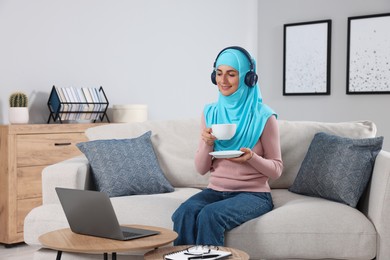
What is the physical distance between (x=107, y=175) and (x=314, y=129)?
1162 mm

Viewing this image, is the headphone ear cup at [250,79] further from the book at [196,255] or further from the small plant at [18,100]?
the small plant at [18,100]

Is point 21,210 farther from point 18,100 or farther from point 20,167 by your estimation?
point 18,100

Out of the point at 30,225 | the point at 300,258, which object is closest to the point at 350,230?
the point at 300,258

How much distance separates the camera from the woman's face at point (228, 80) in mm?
3121

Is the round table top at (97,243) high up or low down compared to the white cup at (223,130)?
down

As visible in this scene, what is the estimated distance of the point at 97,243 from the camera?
7.41ft

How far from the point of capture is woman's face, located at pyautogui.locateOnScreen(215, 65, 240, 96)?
3.12 m

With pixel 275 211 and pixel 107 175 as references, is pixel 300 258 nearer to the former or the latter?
pixel 275 211

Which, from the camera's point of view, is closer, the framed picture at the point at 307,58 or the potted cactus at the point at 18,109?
the potted cactus at the point at 18,109

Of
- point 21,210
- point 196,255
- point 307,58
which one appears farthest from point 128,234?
point 307,58

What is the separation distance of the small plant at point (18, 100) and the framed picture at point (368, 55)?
127 inches

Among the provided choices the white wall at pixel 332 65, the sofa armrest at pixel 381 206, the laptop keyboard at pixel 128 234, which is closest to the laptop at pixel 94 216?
the laptop keyboard at pixel 128 234

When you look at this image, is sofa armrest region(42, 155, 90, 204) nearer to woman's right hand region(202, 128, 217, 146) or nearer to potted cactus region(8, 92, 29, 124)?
woman's right hand region(202, 128, 217, 146)

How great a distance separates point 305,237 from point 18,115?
2595 millimetres
